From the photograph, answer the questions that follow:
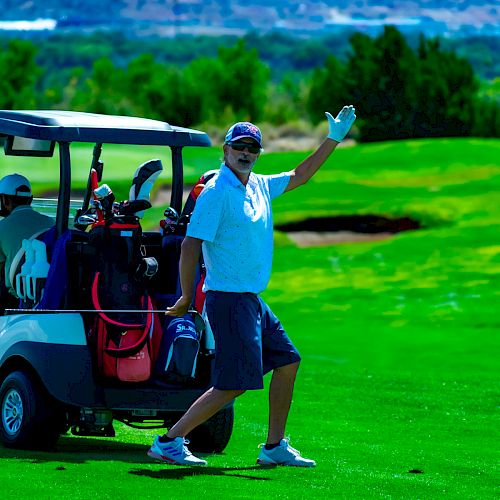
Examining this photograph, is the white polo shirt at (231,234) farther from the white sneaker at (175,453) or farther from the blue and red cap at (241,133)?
the white sneaker at (175,453)

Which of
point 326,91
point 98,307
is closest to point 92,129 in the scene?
point 98,307

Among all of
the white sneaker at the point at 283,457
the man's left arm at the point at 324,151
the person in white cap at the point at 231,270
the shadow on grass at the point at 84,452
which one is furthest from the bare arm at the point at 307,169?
the shadow on grass at the point at 84,452

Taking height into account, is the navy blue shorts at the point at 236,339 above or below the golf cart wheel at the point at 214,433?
above

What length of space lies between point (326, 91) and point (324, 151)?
264ft

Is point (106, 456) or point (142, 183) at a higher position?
point (142, 183)

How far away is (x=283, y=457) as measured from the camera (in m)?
8.02

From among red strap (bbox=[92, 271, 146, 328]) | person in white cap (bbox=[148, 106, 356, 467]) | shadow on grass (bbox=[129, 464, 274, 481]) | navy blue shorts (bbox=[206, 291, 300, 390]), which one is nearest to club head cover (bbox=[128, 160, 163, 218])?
red strap (bbox=[92, 271, 146, 328])

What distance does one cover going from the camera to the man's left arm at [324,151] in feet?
27.1

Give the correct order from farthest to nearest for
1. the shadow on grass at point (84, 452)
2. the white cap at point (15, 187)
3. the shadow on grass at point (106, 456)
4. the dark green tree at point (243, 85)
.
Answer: the dark green tree at point (243, 85) < the white cap at point (15, 187) < the shadow on grass at point (84, 452) < the shadow on grass at point (106, 456)

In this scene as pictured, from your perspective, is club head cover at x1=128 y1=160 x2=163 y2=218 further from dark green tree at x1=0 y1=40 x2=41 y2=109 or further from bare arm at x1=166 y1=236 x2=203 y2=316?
dark green tree at x1=0 y1=40 x2=41 y2=109

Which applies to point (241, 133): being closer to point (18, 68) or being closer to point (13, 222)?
point (13, 222)

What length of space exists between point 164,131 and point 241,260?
158 centimetres

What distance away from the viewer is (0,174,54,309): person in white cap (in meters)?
9.09

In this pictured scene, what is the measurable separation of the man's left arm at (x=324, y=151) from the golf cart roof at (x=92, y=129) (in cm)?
103
